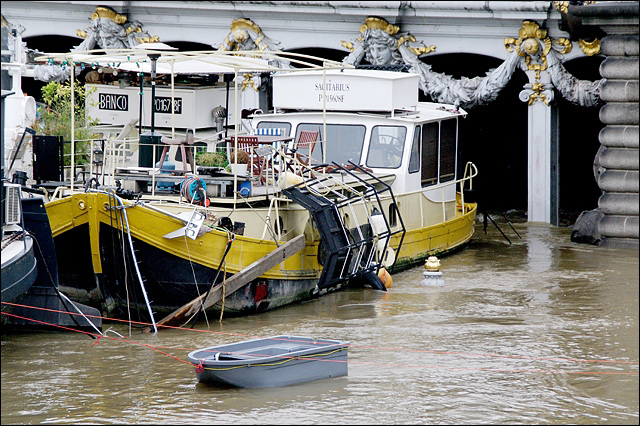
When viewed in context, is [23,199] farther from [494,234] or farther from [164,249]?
[494,234]

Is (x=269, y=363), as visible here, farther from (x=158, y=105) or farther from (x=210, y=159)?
(x=158, y=105)

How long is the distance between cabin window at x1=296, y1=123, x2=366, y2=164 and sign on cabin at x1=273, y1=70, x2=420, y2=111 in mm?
339

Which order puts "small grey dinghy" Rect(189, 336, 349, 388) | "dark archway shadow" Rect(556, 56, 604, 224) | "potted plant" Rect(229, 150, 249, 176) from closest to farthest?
1. "small grey dinghy" Rect(189, 336, 349, 388)
2. "potted plant" Rect(229, 150, 249, 176)
3. "dark archway shadow" Rect(556, 56, 604, 224)

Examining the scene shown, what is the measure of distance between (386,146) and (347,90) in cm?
108

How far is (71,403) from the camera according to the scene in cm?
1049

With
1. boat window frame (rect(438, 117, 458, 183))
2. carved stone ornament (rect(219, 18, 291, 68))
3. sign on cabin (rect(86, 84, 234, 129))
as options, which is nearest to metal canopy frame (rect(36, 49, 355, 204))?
sign on cabin (rect(86, 84, 234, 129))

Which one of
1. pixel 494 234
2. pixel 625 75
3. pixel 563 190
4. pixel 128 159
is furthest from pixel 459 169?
pixel 563 190

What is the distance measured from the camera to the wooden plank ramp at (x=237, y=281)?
532 inches

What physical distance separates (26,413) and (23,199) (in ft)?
12.5

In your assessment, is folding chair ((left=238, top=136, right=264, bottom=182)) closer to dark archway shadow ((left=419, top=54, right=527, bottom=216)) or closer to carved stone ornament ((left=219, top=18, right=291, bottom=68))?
carved stone ornament ((left=219, top=18, right=291, bottom=68))

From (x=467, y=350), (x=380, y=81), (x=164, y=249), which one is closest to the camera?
(x=467, y=350)

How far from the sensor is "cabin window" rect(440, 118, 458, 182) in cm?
1880

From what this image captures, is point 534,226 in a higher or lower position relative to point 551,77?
lower

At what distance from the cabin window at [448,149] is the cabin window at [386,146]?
1.36m
